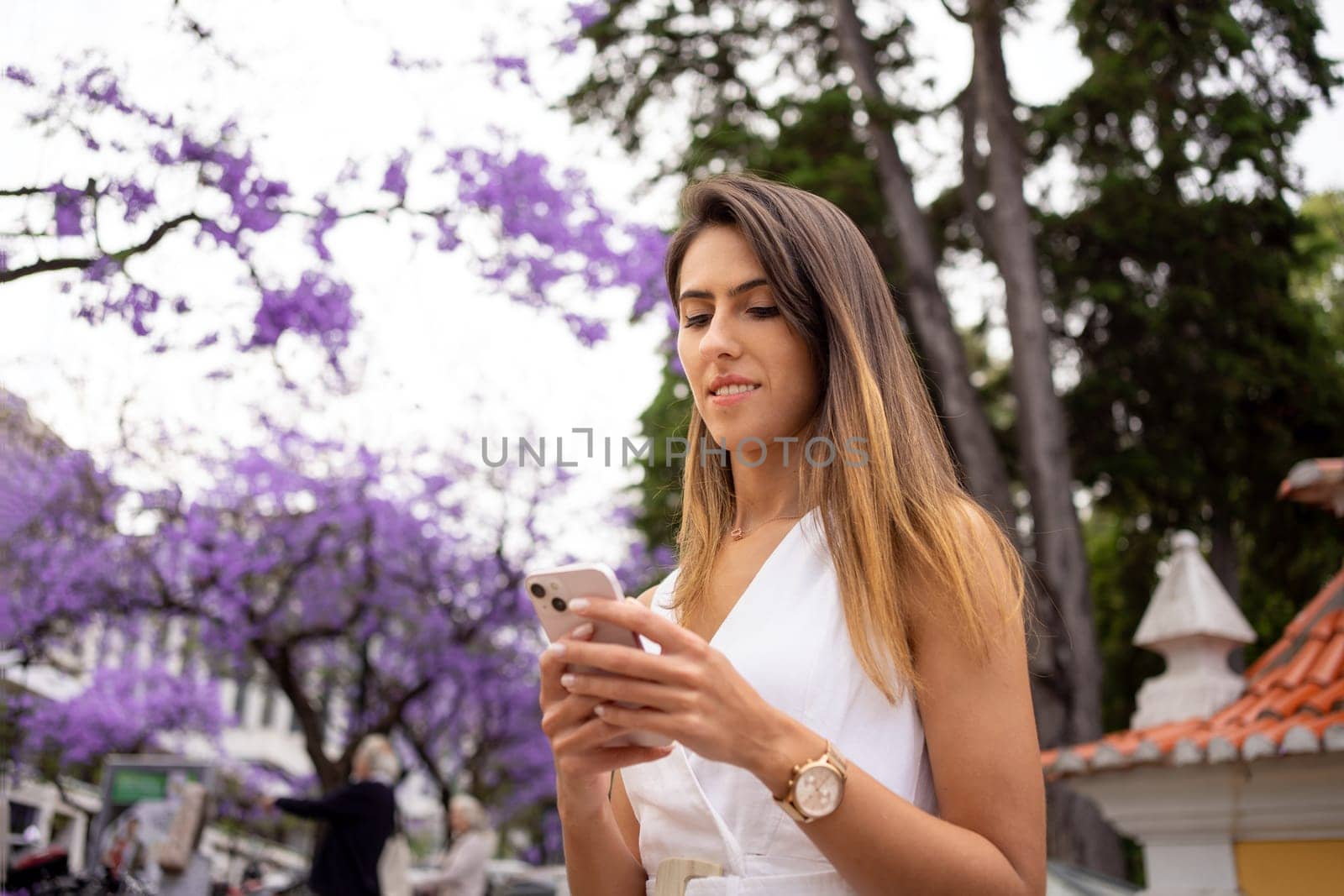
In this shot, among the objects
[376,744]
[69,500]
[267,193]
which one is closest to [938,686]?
[267,193]

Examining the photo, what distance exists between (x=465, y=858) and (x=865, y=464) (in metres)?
8.44

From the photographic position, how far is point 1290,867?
4090 mm

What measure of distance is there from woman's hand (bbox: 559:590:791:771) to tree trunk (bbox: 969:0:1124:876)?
30.4 feet

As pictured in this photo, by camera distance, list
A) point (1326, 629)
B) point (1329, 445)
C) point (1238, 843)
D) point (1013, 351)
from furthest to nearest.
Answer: point (1329, 445), point (1013, 351), point (1326, 629), point (1238, 843)

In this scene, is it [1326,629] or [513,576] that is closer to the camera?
[1326,629]

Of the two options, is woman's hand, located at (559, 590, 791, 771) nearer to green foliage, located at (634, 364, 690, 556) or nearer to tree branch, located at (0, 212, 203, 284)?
tree branch, located at (0, 212, 203, 284)

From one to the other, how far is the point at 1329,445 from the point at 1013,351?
349 centimetres

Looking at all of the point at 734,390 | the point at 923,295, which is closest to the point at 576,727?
the point at 734,390

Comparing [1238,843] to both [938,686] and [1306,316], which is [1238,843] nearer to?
[938,686]

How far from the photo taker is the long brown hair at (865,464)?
1.45 metres

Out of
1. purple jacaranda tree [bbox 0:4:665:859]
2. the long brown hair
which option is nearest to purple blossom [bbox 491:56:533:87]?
purple jacaranda tree [bbox 0:4:665:859]

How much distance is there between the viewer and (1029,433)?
1070cm

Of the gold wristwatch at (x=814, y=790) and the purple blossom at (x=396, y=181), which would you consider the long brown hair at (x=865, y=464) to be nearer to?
the gold wristwatch at (x=814, y=790)

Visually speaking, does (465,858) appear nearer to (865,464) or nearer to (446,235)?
(446,235)
